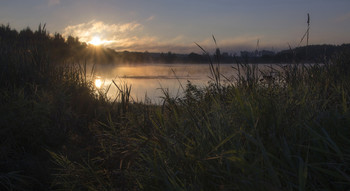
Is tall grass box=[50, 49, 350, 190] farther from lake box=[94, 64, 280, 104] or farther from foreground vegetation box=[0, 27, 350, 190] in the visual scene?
lake box=[94, 64, 280, 104]

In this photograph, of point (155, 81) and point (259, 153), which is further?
point (155, 81)

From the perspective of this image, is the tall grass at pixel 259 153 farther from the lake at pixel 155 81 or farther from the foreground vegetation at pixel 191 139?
the lake at pixel 155 81

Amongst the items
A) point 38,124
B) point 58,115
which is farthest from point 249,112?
point 58,115

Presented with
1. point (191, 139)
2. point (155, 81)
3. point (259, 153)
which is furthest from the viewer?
point (155, 81)

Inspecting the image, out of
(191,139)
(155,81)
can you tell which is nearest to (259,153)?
(191,139)

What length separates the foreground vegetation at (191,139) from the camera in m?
1.41

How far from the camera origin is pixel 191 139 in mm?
2080

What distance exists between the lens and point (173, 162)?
1.70m

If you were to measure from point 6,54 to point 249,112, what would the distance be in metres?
4.13

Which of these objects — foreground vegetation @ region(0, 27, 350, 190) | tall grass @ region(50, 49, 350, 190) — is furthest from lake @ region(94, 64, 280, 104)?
tall grass @ region(50, 49, 350, 190)

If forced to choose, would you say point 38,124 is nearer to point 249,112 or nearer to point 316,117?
point 249,112

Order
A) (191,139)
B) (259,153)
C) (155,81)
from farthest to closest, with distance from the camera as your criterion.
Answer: (155,81) → (191,139) → (259,153)

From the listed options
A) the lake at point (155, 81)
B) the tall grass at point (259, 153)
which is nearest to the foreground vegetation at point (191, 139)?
the tall grass at point (259, 153)

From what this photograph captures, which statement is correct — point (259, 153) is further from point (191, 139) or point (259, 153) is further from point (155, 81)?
point (155, 81)
